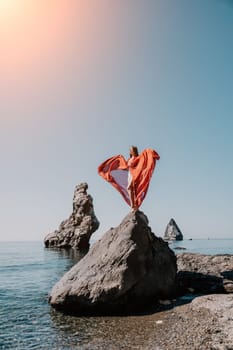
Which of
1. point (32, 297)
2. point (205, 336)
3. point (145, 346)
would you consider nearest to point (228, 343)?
point (205, 336)

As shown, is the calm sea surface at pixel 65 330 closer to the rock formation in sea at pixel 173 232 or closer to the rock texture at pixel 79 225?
the rock texture at pixel 79 225

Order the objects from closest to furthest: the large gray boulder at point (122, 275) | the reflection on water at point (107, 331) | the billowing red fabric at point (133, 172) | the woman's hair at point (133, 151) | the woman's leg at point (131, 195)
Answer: the reflection on water at point (107, 331)
the large gray boulder at point (122, 275)
the billowing red fabric at point (133, 172)
the woman's leg at point (131, 195)
the woman's hair at point (133, 151)

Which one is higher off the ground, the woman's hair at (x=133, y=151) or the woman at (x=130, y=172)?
the woman's hair at (x=133, y=151)

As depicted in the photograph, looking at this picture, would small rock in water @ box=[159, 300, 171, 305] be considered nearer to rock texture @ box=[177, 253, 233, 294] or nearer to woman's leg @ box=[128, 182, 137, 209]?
rock texture @ box=[177, 253, 233, 294]

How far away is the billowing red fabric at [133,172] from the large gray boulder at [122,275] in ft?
4.77

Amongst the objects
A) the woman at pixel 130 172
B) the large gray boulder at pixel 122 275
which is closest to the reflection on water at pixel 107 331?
the large gray boulder at pixel 122 275

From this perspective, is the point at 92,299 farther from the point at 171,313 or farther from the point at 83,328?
the point at 171,313

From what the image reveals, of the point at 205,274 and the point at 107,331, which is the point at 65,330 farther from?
the point at 205,274

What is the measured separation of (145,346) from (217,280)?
31.4 feet

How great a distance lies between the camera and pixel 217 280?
1731 cm

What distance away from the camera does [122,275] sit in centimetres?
1312

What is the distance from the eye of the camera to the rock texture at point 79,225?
71.4 meters

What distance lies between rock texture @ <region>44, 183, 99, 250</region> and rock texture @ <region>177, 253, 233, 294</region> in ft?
166

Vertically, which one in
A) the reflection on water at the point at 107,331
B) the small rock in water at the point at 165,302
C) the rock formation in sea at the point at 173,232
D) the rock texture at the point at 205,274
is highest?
the rock formation in sea at the point at 173,232
